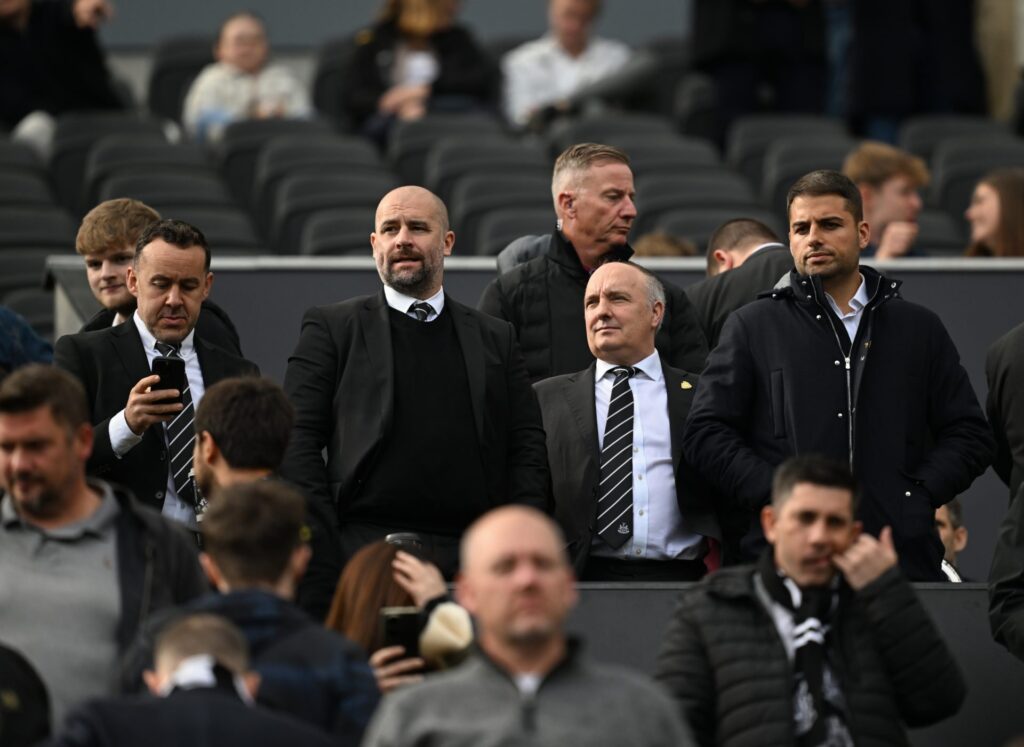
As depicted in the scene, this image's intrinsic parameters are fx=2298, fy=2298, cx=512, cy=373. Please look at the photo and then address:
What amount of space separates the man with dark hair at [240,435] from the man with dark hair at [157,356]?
100cm

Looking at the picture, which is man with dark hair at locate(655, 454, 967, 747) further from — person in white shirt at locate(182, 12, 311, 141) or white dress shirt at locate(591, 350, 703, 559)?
person in white shirt at locate(182, 12, 311, 141)

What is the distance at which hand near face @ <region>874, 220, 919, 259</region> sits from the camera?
9.73 meters

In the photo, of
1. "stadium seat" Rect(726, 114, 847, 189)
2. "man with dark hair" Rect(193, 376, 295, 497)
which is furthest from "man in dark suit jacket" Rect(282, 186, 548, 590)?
"stadium seat" Rect(726, 114, 847, 189)

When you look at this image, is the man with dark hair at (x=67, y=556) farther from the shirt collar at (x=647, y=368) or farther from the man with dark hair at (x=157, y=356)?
the shirt collar at (x=647, y=368)

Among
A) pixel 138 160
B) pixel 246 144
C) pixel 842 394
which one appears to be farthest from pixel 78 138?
pixel 842 394

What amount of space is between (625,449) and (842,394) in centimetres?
68

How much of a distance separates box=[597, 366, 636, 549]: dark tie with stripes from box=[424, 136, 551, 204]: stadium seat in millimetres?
4656

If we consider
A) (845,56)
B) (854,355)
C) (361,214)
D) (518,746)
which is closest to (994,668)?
(854,355)

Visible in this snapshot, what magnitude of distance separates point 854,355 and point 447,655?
77.9 inches

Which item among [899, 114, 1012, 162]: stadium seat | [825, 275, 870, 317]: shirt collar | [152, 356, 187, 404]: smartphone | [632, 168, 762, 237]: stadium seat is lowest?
[152, 356, 187, 404]: smartphone

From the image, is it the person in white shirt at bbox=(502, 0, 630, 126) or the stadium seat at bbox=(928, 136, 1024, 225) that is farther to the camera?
the person in white shirt at bbox=(502, 0, 630, 126)

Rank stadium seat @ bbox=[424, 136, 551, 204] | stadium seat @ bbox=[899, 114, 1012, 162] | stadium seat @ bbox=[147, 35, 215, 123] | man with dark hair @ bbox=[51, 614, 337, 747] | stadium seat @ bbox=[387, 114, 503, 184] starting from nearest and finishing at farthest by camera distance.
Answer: man with dark hair @ bbox=[51, 614, 337, 747], stadium seat @ bbox=[424, 136, 551, 204], stadium seat @ bbox=[387, 114, 503, 184], stadium seat @ bbox=[899, 114, 1012, 162], stadium seat @ bbox=[147, 35, 215, 123]

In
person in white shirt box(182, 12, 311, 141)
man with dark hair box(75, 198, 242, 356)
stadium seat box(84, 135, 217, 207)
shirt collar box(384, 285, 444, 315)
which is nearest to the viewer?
shirt collar box(384, 285, 444, 315)

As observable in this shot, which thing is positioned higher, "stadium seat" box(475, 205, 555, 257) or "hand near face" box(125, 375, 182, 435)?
"stadium seat" box(475, 205, 555, 257)
